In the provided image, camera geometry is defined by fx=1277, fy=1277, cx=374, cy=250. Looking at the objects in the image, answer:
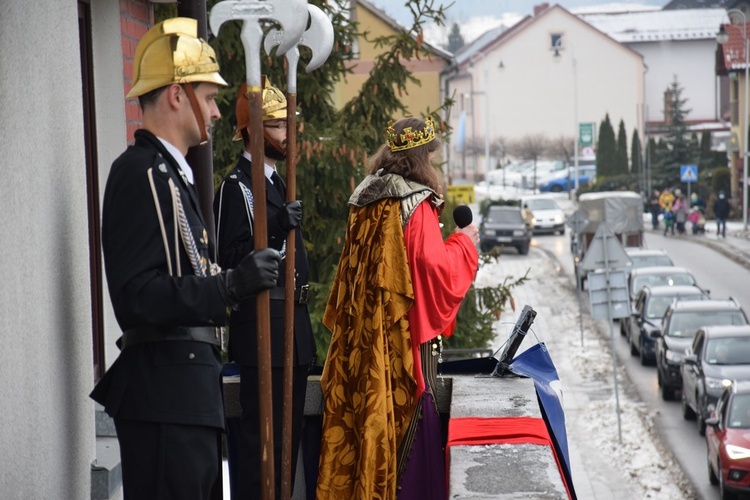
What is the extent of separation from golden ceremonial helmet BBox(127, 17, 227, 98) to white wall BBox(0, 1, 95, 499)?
0.38 m

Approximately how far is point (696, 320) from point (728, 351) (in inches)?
145

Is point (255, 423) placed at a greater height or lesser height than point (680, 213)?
greater

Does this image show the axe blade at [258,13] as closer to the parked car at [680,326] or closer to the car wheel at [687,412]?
the car wheel at [687,412]

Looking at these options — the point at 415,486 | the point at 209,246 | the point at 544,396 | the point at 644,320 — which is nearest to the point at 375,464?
the point at 415,486

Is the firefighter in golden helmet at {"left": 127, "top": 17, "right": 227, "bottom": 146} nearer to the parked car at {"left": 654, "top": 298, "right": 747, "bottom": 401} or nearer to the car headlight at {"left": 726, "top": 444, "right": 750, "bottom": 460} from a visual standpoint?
the car headlight at {"left": 726, "top": 444, "right": 750, "bottom": 460}

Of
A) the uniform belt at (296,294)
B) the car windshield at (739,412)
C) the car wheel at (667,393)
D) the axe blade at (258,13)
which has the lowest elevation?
the car wheel at (667,393)

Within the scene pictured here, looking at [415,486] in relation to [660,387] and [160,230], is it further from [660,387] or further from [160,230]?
[660,387]

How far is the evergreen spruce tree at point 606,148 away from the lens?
7694 centimetres

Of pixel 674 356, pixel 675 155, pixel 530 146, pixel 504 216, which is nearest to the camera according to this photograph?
pixel 674 356

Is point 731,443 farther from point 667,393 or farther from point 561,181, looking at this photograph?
point 561,181

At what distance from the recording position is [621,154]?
3029 inches

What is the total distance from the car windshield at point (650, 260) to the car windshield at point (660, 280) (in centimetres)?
365

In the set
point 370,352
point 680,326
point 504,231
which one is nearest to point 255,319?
point 370,352

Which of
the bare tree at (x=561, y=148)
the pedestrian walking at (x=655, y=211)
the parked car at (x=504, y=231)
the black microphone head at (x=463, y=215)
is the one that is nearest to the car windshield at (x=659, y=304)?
the parked car at (x=504, y=231)
